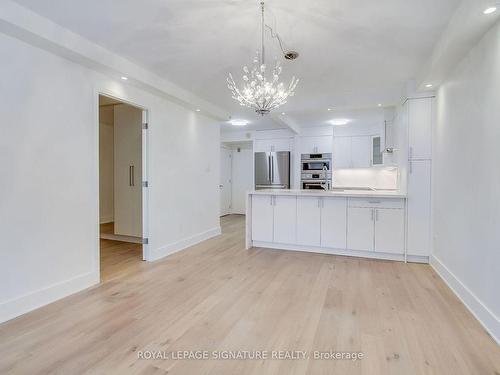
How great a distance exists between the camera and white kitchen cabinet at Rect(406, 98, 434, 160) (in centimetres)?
380

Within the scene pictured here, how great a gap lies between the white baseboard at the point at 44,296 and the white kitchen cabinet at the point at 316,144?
556cm

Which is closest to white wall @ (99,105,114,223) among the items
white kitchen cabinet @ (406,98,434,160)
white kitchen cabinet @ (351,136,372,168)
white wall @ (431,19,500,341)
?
white kitchen cabinet @ (351,136,372,168)

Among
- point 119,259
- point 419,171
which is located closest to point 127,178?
point 119,259

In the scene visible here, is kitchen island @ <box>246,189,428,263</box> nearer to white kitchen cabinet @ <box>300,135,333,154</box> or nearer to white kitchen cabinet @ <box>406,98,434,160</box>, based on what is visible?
white kitchen cabinet @ <box>406,98,434,160</box>

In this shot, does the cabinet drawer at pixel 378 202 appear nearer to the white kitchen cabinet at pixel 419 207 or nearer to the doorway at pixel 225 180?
the white kitchen cabinet at pixel 419 207

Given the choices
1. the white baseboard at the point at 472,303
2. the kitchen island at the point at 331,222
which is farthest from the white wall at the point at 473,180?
the kitchen island at the point at 331,222

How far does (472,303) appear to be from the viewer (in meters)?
2.46

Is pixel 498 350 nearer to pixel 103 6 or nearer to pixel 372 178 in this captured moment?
pixel 103 6

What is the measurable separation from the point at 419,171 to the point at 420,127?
619 mm

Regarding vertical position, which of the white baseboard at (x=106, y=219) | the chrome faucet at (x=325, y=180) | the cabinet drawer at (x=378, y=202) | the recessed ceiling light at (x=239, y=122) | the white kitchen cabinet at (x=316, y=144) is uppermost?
the recessed ceiling light at (x=239, y=122)

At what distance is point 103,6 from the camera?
2188mm

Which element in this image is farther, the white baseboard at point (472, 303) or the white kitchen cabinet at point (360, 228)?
the white kitchen cabinet at point (360, 228)

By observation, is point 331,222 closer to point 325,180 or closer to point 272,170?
point 325,180

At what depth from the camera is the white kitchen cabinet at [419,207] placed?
3840 mm
